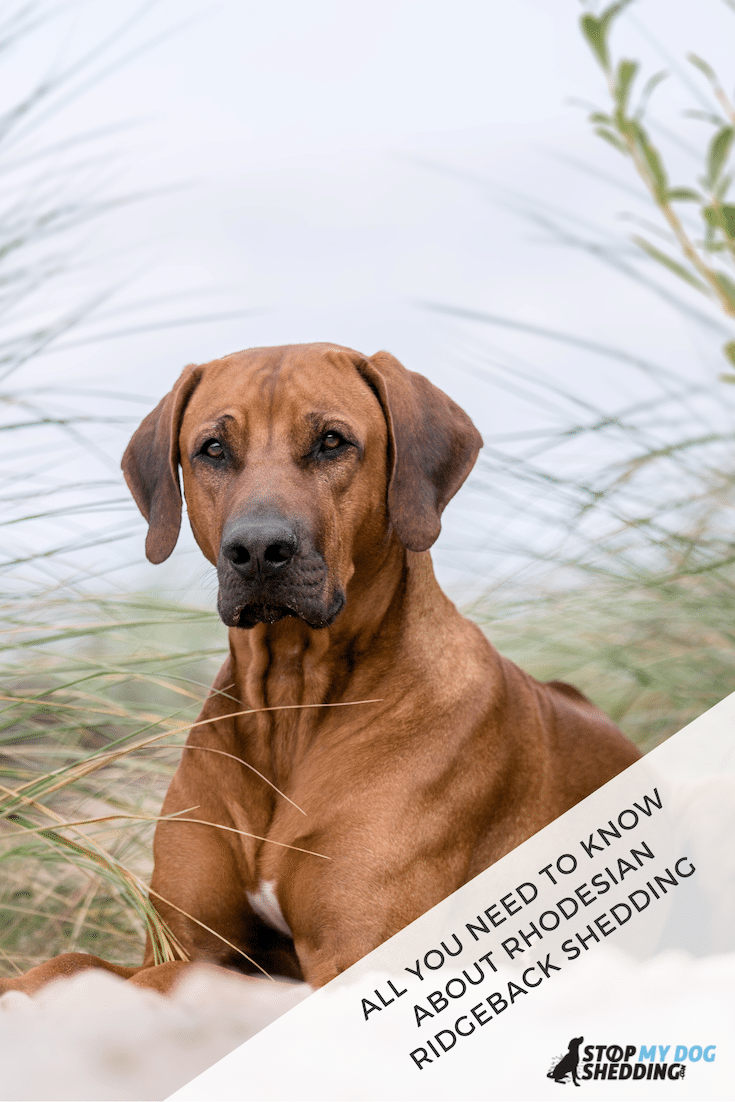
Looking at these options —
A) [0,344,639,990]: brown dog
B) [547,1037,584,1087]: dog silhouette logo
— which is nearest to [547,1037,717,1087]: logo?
[547,1037,584,1087]: dog silhouette logo

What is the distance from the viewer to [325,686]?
3.15 meters

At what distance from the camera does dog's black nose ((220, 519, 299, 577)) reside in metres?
2.70

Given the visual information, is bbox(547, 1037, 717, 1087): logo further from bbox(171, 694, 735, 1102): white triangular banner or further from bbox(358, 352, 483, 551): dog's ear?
bbox(358, 352, 483, 551): dog's ear

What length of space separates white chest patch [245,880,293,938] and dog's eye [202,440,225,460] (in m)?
1.18

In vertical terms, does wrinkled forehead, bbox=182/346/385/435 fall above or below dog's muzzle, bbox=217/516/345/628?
above

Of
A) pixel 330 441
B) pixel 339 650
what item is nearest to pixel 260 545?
pixel 330 441

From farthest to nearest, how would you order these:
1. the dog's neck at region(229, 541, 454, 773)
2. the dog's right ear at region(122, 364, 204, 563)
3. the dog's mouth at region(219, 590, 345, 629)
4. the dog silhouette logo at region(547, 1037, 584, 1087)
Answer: the dog's right ear at region(122, 364, 204, 563)
the dog's neck at region(229, 541, 454, 773)
the dog's mouth at region(219, 590, 345, 629)
the dog silhouette logo at region(547, 1037, 584, 1087)

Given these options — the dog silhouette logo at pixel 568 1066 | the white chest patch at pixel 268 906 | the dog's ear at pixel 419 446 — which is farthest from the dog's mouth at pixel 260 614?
the dog silhouette logo at pixel 568 1066

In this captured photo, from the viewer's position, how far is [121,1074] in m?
2.46

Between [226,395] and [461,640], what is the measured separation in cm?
98

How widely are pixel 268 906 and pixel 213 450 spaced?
1.27 meters

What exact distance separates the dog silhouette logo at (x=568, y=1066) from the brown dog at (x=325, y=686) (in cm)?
52

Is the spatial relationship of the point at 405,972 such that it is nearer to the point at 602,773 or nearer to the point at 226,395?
the point at 602,773

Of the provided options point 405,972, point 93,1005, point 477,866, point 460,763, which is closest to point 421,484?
point 460,763
